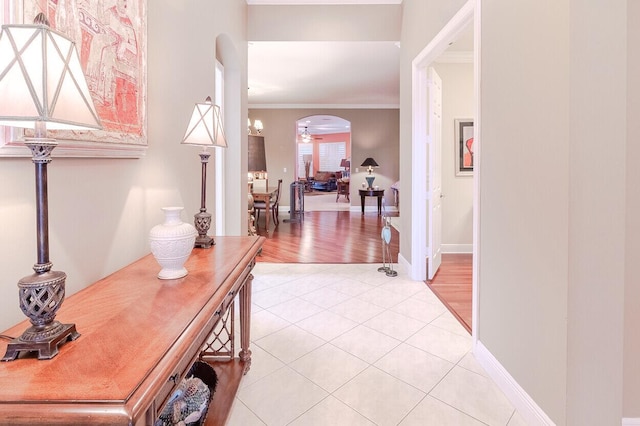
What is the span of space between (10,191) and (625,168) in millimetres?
2083

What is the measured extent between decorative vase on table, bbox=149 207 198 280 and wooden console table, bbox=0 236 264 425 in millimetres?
46

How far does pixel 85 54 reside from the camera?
4.15 feet

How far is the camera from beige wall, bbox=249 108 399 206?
31.6 feet

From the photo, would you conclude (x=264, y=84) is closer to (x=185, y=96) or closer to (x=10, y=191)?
(x=185, y=96)

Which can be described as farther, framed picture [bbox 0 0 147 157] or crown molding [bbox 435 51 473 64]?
crown molding [bbox 435 51 473 64]

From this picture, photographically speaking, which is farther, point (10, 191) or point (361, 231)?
point (361, 231)

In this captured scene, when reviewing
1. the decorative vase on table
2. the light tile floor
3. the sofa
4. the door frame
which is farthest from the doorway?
the decorative vase on table

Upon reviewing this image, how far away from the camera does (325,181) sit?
1698cm

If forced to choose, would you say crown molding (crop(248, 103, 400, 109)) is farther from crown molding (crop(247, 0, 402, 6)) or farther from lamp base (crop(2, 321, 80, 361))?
lamp base (crop(2, 321, 80, 361))

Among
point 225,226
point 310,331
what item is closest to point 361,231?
point 225,226

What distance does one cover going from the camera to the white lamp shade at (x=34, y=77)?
68cm

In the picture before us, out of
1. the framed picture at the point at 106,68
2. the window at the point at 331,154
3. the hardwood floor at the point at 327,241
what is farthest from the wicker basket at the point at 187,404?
the window at the point at 331,154

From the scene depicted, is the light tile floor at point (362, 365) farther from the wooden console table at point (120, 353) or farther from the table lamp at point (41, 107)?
the table lamp at point (41, 107)

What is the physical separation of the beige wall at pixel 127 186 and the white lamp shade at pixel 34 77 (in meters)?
0.42
